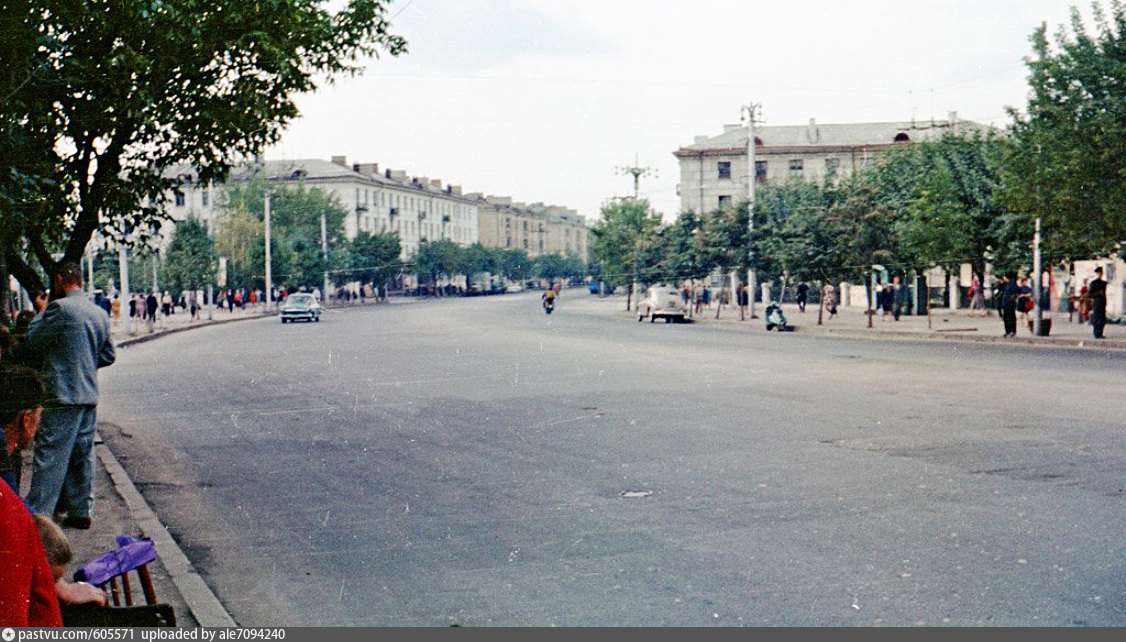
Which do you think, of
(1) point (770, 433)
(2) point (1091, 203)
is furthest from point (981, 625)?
(2) point (1091, 203)

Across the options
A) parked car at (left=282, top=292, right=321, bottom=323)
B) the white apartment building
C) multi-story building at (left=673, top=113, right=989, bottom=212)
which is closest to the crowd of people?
parked car at (left=282, top=292, right=321, bottom=323)

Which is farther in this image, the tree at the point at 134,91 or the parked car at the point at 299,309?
the parked car at the point at 299,309

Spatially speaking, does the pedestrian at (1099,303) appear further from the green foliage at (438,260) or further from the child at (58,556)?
the green foliage at (438,260)

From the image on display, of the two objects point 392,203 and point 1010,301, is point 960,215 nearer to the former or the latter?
point 1010,301

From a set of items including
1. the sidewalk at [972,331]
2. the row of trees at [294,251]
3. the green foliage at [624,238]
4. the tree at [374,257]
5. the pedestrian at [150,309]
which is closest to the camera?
the sidewalk at [972,331]

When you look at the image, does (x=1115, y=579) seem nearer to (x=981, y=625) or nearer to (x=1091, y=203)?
(x=981, y=625)

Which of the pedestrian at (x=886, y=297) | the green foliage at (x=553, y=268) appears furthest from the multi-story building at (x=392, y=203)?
the pedestrian at (x=886, y=297)

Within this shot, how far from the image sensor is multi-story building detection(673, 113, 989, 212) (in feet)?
316

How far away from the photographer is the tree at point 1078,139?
28.3 m

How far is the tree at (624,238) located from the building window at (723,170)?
23.0ft

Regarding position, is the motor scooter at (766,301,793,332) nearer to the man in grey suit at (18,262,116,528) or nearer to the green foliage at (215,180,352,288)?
the man in grey suit at (18,262,116,528)

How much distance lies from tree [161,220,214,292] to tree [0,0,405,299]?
1744 inches

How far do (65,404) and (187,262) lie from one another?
52.2 metres

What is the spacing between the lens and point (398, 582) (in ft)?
19.5
